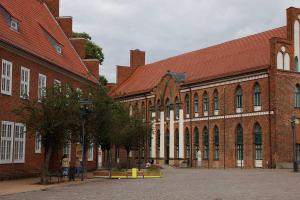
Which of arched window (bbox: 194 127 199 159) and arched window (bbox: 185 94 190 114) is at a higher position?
arched window (bbox: 185 94 190 114)

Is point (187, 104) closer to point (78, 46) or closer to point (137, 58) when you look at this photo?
point (78, 46)

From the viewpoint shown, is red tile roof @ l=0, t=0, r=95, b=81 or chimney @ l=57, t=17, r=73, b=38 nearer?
red tile roof @ l=0, t=0, r=95, b=81

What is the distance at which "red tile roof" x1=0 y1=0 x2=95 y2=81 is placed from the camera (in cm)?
A: 3018

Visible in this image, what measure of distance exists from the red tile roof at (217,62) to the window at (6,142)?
68.7 ft

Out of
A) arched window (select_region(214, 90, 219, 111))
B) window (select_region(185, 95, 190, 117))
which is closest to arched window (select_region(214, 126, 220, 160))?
arched window (select_region(214, 90, 219, 111))

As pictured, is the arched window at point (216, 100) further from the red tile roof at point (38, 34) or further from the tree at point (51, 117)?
the tree at point (51, 117)

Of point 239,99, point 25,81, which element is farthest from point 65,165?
point 239,99

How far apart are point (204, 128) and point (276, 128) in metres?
11.3

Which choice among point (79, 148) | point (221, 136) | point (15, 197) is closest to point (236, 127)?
point (221, 136)

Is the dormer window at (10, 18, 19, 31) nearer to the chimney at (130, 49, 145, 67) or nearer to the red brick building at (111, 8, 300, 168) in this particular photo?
the red brick building at (111, 8, 300, 168)

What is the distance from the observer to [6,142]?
2852 centimetres

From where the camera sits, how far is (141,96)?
236 ft

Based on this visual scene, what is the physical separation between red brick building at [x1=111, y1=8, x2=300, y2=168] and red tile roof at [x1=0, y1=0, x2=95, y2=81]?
9905 millimetres

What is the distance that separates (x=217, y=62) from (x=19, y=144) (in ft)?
111
